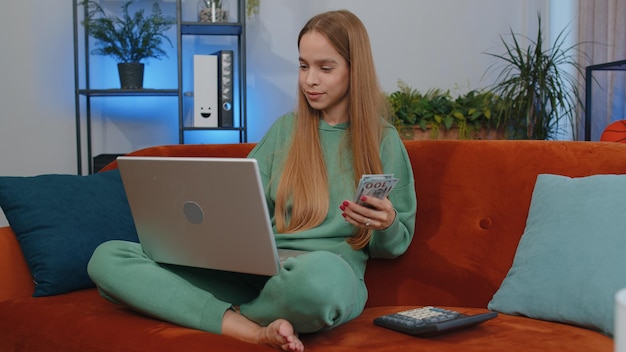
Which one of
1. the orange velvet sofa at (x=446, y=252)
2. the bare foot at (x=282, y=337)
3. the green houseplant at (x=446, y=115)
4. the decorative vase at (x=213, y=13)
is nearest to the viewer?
the bare foot at (x=282, y=337)

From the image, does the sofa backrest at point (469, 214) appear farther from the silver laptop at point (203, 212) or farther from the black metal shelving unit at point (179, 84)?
the black metal shelving unit at point (179, 84)

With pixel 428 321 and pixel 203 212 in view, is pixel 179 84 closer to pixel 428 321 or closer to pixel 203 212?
pixel 203 212

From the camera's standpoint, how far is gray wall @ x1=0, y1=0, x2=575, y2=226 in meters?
3.21

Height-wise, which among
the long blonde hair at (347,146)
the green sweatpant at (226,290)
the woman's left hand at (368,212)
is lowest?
the green sweatpant at (226,290)

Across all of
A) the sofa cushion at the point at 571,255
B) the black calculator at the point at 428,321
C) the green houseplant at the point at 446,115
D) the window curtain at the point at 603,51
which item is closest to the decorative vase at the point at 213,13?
the green houseplant at the point at 446,115

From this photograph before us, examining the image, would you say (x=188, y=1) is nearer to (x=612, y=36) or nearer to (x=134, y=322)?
(x=612, y=36)

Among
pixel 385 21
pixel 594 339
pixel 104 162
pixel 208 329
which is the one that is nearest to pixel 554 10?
pixel 385 21

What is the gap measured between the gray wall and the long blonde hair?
1771mm

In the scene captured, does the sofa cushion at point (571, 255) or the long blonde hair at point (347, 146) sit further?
the long blonde hair at point (347, 146)

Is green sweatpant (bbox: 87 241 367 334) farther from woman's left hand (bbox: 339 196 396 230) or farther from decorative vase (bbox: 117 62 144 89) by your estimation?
decorative vase (bbox: 117 62 144 89)

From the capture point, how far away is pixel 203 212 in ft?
4.53

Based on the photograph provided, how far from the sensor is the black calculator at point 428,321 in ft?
4.50

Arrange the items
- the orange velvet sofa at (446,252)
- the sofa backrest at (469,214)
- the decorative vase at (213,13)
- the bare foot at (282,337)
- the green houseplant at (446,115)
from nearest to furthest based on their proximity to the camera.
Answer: the bare foot at (282,337)
the orange velvet sofa at (446,252)
the sofa backrest at (469,214)
the green houseplant at (446,115)
the decorative vase at (213,13)

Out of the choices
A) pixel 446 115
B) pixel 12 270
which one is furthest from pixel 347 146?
pixel 446 115
